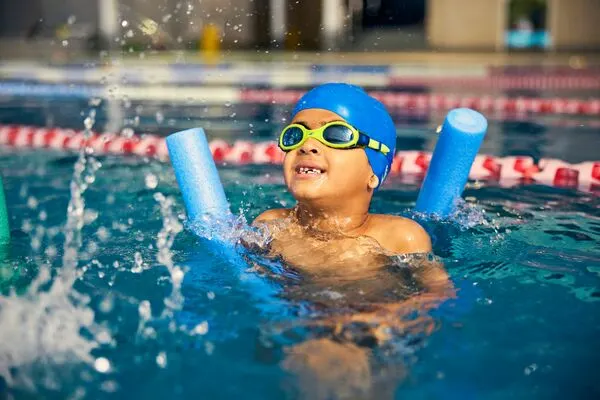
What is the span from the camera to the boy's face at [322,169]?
2971 millimetres

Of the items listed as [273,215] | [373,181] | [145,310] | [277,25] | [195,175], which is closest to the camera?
[145,310]

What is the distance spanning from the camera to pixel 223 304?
2.87 metres

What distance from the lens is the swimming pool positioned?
2.32 m

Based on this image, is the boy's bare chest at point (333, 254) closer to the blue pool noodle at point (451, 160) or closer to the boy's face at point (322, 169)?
the boy's face at point (322, 169)

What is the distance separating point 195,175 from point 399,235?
97 cm

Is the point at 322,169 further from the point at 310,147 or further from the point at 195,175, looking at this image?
the point at 195,175

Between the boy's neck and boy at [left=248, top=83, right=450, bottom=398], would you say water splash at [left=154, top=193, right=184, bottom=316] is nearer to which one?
boy at [left=248, top=83, right=450, bottom=398]

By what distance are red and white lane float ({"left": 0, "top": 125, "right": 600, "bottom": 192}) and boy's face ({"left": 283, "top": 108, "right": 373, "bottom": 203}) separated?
2.45m

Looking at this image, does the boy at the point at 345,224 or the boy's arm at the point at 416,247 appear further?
the boy's arm at the point at 416,247

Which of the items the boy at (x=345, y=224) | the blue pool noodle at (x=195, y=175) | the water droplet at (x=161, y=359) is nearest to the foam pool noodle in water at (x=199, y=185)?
the blue pool noodle at (x=195, y=175)

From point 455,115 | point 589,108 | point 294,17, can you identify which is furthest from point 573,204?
point 294,17

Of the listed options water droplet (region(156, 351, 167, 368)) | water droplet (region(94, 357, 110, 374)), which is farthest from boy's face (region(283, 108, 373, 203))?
water droplet (region(94, 357, 110, 374))

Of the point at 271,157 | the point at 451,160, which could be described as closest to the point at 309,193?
the point at 451,160

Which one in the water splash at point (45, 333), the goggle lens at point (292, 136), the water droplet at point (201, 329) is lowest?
the water droplet at point (201, 329)
